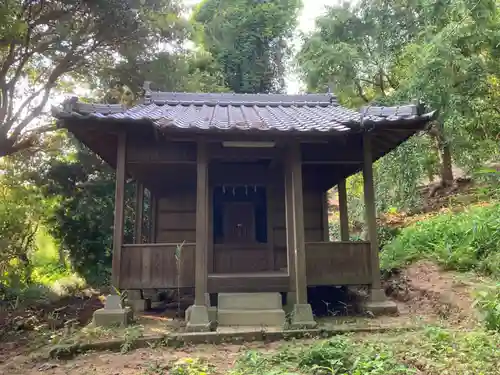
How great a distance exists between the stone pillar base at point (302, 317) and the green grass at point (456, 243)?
3263 mm

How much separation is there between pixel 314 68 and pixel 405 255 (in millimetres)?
7359

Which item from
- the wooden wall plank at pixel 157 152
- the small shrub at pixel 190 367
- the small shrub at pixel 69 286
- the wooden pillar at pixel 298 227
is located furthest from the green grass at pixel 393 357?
the small shrub at pixel 69 286

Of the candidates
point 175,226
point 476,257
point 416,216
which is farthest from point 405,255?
point 175,226

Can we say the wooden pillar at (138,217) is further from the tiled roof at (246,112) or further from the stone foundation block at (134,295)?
the tiled roof at (246,112)

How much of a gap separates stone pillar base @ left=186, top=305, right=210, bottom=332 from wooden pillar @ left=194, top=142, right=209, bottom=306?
0.42 feet

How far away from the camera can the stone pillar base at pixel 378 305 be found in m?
6.77

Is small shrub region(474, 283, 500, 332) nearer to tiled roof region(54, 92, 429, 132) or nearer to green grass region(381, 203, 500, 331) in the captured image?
green grass region(381, 203, 500, 331)

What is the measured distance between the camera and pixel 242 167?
8.83 metres

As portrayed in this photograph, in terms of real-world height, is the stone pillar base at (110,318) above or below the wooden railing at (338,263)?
below

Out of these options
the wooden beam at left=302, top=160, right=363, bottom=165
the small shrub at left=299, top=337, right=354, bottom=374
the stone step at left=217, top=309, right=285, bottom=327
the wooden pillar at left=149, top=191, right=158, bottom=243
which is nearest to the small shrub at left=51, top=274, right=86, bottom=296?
the wooden pillar at left=149, top=191, right=158, bottom=243

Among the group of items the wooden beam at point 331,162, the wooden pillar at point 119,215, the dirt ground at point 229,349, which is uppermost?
the wooden beam at point 331,162

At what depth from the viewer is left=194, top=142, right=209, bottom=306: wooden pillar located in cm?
646

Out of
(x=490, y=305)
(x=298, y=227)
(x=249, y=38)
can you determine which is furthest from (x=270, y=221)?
(x=249, y=38)

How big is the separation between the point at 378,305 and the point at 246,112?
Result: 4.48 meters
